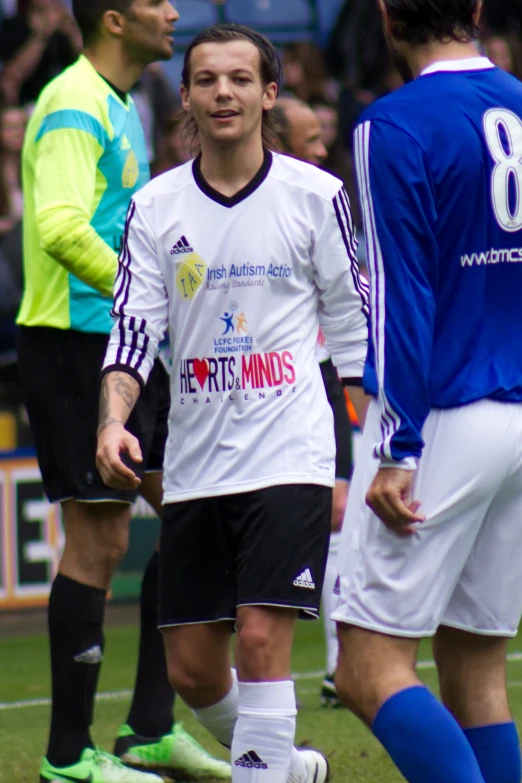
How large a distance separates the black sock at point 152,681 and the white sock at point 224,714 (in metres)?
0.67

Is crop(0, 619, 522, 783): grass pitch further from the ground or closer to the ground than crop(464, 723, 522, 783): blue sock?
closer to the ground

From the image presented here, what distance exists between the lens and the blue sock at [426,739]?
287 cm

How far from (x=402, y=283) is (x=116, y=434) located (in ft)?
2.66

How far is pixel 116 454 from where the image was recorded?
3240 millimetres

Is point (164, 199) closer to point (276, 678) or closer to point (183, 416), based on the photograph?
point (183, 416)

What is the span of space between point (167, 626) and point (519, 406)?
1137mm

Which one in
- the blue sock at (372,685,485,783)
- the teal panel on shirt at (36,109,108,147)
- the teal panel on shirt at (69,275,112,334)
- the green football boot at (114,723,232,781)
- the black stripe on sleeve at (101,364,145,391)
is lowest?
the green football boot at (114,723,232,781)

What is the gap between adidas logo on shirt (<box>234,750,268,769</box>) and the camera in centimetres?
340

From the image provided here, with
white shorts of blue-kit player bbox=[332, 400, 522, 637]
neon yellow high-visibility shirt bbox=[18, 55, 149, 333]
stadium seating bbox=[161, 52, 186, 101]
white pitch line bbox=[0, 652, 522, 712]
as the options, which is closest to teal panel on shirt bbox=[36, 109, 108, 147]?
neon yellow high-visibility shirt bbox=[18, 55, 149, 333]

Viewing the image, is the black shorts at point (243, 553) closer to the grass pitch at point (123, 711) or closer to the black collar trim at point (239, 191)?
the black collar trim at point (239, 191)

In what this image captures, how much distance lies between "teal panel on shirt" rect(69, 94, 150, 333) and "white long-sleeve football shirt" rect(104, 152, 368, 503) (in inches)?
28.0

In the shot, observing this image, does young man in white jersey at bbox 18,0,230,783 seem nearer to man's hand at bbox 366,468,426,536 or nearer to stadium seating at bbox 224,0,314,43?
man's hand at bbox 366,468,426,536

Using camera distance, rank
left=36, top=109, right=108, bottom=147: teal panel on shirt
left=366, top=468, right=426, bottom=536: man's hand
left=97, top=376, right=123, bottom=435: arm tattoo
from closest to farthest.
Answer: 1. left=366, top=468, right=426, bottom=536: man's hand
2. left=97, top=376, right=123, bottom=435: arm tattoo
3. left=36, top=109, right=108, bottom=147: teal panel on shirt

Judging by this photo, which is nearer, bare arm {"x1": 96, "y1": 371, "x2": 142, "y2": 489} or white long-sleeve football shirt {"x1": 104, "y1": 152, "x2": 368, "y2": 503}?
bare arm {"x1": 96, "y1": 371, "x2": 142, "y2": 489}
